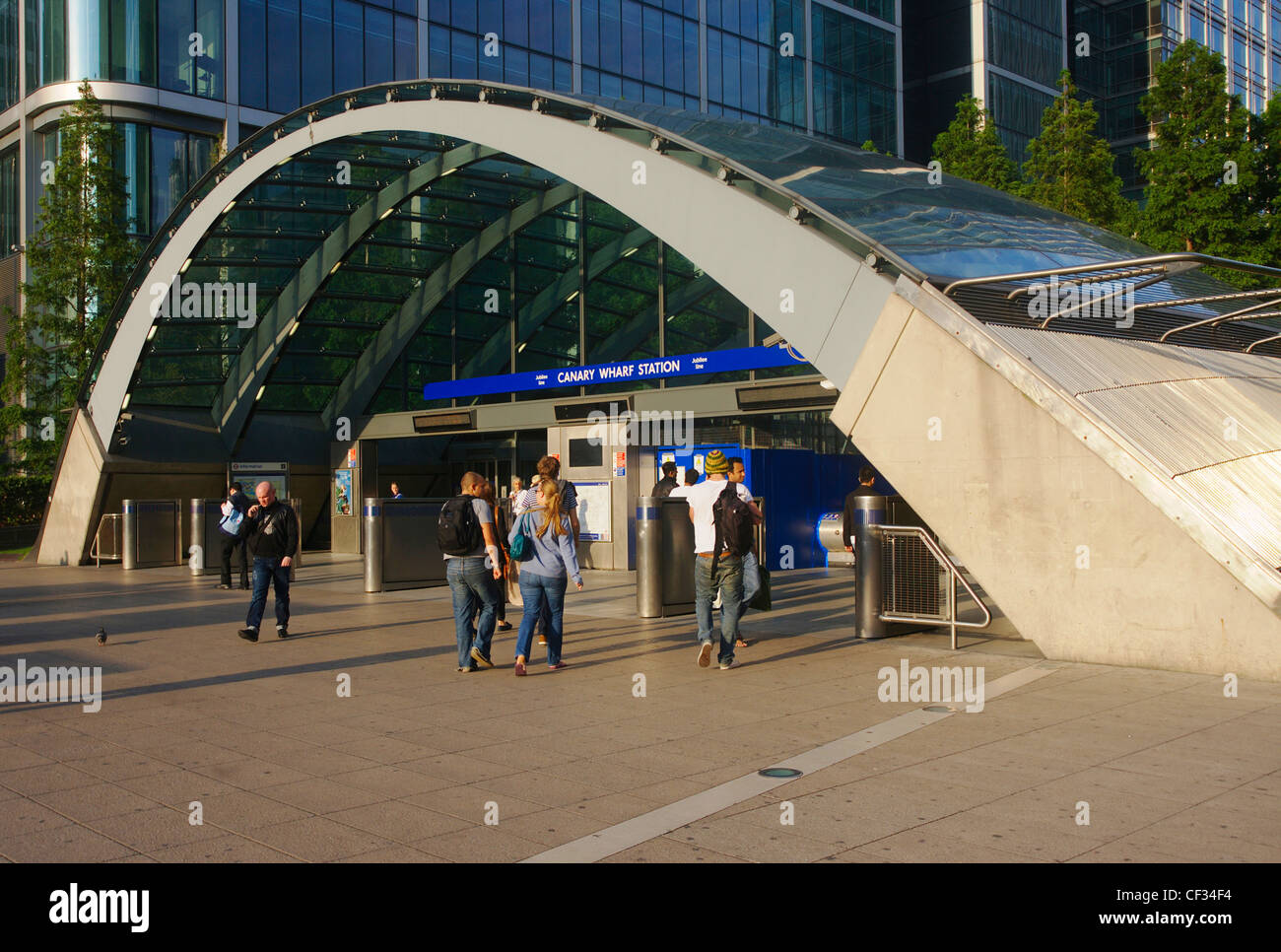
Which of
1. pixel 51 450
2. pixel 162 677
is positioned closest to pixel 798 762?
pixel 162 677

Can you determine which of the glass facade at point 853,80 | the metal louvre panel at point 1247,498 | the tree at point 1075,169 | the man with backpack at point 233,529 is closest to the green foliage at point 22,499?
the man with backpack at point 233,529

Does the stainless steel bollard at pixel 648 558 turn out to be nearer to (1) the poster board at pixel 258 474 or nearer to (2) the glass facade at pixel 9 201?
(1) the poster board at pixel 258 474

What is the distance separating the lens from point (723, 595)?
30.7 ft

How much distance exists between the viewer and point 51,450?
29.0 metres

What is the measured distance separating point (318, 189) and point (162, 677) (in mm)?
14787

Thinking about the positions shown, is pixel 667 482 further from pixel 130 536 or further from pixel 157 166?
pixel 157 166

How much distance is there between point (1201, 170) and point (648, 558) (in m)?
14.2

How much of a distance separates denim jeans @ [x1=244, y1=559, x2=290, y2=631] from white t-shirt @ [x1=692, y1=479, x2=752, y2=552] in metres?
4.39

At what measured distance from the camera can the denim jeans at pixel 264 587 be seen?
1108 cm

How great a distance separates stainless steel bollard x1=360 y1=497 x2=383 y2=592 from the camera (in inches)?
643

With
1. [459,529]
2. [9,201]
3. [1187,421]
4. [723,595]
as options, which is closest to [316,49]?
[9,201]

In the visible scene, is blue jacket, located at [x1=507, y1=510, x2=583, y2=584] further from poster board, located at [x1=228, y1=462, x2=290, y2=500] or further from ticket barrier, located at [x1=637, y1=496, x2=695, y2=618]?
poster board, located at [x1=228, y1=462, x2=290, y2=500]

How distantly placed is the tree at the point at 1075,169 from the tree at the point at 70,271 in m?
21.4
